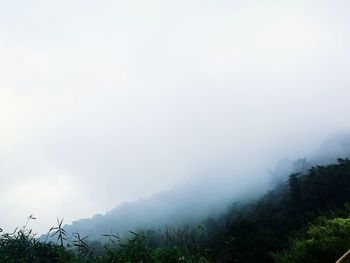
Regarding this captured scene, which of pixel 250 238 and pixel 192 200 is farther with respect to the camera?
pixel 192 200

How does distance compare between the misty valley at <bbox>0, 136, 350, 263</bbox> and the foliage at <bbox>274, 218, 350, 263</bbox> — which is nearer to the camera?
the misty valley at <bbox>0, 136, 350, 263</bbox>

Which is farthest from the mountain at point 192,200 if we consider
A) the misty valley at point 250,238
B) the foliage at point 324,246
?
the foliage at point 324,246

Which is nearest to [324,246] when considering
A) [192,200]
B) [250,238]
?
[250,238]

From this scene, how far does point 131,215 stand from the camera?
16912 cm

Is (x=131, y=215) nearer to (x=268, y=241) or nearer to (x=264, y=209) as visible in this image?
(x=264, y=209)

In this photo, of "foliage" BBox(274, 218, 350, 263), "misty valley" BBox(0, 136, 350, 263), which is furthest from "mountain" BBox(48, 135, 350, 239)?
"foliage" BBox(274, 218, 350, 263)

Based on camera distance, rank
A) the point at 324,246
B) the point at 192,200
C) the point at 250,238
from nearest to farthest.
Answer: the point at 324,246, the point at 250,238, the point at 192,200

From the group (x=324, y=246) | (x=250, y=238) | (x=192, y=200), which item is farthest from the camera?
(x=192, y=200)

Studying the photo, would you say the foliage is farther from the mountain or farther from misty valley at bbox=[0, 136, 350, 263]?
the mountain

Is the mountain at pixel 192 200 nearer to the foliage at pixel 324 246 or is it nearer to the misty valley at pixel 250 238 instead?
the misty valley at pixel 250 238

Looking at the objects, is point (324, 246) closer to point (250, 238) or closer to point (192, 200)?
point (250, 238)

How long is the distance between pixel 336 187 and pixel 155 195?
473ft

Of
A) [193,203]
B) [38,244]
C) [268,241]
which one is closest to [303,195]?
[268,241]

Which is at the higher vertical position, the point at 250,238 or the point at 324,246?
the point at 250,238
